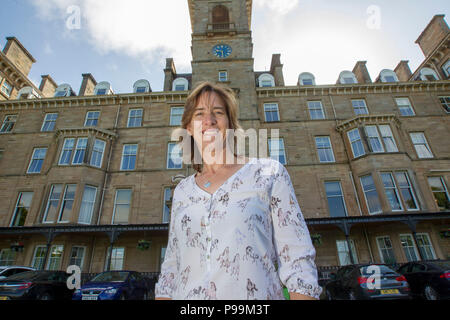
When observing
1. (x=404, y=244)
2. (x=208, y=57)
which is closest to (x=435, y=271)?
(x=404, y=244)

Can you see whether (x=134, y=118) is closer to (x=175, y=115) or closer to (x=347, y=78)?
(x=175, y=115)

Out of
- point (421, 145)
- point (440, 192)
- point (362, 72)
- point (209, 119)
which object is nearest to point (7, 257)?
point (209, 119)

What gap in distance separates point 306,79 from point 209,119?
22.4 m

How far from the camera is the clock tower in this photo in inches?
779

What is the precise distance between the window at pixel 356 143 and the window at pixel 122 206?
54.5 feet

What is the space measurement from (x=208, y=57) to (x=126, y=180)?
43.5 feet

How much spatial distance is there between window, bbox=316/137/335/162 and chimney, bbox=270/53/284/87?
696cm

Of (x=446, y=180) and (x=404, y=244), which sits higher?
(x=446, y=180)

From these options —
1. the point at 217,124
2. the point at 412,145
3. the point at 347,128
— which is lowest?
the point at 217,124

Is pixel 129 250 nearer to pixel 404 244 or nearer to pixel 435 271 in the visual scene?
pixel 435 271

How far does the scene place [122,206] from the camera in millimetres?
16375

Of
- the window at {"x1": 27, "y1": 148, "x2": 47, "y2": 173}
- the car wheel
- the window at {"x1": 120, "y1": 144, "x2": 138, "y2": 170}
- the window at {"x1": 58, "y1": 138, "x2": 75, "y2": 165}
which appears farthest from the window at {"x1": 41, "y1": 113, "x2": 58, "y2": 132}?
the car wheel
